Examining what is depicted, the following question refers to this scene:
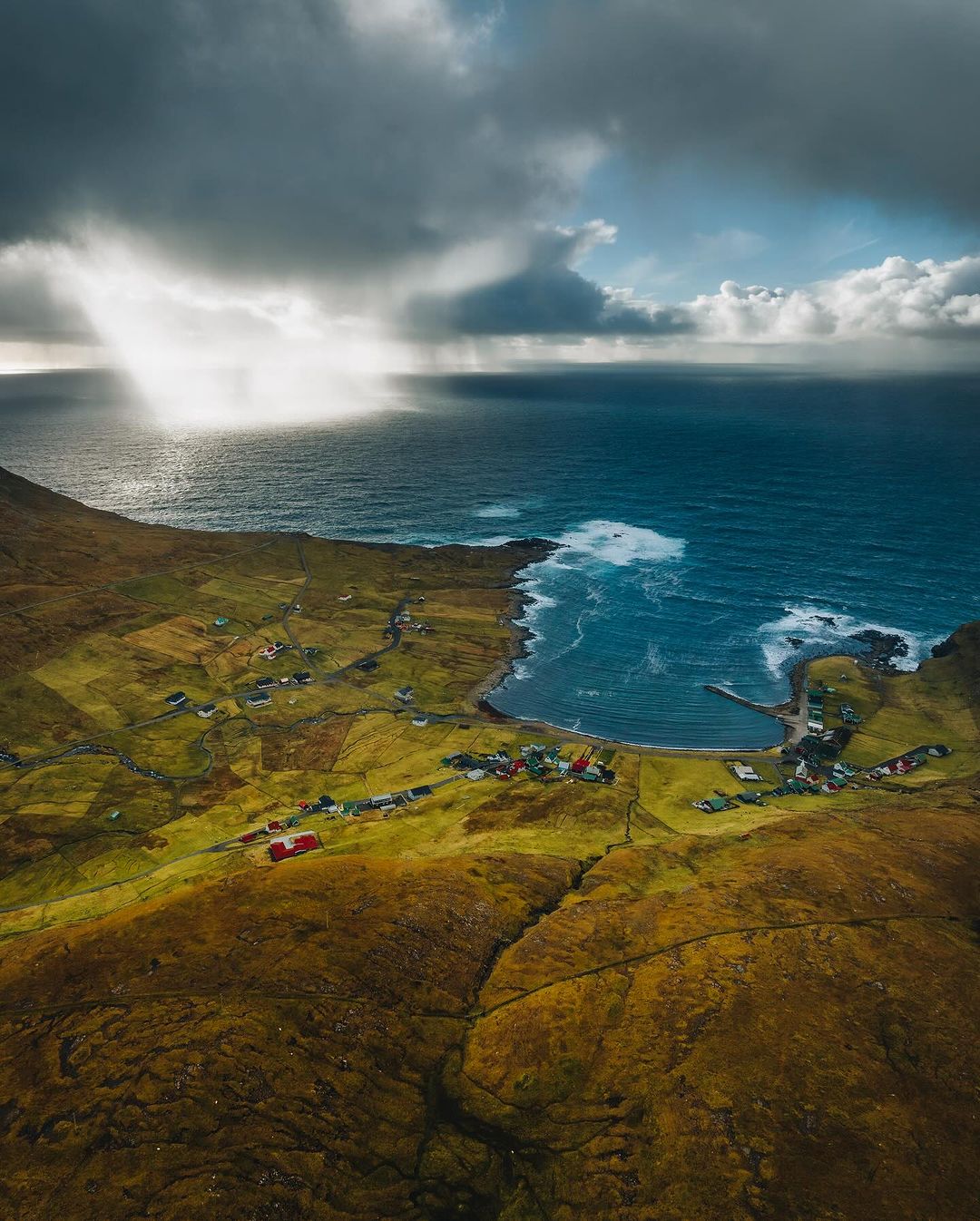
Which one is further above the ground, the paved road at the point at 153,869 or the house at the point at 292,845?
the house at the point at 292,845

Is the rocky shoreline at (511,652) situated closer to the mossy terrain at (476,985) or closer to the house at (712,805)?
the mossy terrain at (476,985)

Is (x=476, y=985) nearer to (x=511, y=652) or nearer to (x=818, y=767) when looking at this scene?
(x=818, y=767)

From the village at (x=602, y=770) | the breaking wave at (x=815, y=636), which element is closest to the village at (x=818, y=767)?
the village at (x=602, y=770)

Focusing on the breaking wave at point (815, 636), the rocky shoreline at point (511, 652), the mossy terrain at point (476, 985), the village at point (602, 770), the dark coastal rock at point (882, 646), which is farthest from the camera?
the breaking wave at point (815, 636)

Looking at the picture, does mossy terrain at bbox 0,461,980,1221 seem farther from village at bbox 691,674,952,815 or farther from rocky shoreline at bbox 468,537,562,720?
rocky shoreline at bbox 468,537,562,720

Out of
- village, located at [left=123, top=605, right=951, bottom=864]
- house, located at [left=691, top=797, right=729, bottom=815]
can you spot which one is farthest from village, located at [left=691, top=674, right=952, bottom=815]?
village, located at [left=123, top=605, right=951, bottom=864]

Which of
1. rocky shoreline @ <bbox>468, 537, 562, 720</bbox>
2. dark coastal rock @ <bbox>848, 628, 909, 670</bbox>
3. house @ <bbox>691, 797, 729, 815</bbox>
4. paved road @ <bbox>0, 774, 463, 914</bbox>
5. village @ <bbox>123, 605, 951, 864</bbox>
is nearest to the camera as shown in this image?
paved road @ <bbox>0, 774, 463, 914</bbox>

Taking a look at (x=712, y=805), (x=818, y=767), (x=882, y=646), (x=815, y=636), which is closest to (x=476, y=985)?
(x=712, y=805)
